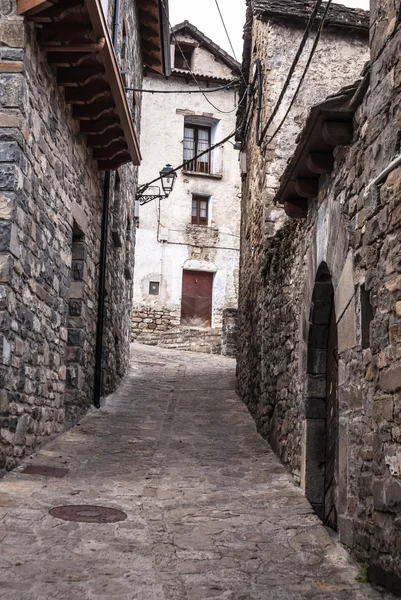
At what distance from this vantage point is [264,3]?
8.67m

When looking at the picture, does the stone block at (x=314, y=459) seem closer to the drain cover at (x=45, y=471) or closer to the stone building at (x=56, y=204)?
the drain cover at (x=45, y=471)

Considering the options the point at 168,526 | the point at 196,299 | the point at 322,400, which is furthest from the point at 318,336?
the point at 196,299

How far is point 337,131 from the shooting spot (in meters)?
4.22

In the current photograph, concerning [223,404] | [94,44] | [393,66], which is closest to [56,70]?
[94,44]

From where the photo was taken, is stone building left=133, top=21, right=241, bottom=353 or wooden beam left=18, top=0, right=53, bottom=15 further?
stone building left=133, top=21, right=241, bottom=353

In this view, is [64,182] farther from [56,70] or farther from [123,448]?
[123,448]

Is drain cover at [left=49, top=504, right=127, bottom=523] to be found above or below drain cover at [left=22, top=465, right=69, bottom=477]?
below

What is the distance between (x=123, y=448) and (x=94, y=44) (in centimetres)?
372

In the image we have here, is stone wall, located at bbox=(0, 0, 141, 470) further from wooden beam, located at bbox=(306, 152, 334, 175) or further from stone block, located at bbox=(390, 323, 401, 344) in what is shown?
stone block, located at bbox=(390, 323, 401, 344)

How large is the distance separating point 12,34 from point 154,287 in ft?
49.0

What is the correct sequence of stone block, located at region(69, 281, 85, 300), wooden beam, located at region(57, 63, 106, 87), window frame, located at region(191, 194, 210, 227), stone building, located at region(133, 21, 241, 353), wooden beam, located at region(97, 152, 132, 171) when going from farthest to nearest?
window frame, located at region(191, 194, 210, 227), stone building, located at region(133, 21, 241, 353), wooden beam, located at region(97, 152, 132, 171), stone block, located at region(69, 281, 85, 300), wooden beam, located at region(57, 63, 106, 87)

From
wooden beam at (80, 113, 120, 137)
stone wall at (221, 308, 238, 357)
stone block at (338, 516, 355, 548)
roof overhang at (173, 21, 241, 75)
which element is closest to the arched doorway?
stone block at (338, 516, 355, 548)

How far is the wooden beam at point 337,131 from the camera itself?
13.8 ft

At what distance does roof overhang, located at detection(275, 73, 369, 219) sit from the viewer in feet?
13.7
